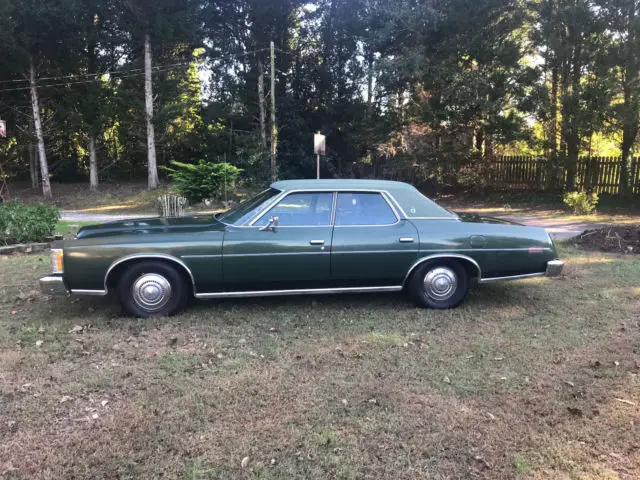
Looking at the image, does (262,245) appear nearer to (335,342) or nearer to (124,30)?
(335,342)

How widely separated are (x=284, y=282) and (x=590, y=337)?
301cm

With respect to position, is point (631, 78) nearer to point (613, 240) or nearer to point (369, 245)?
point (613, 240)

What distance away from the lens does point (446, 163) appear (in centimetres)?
2094

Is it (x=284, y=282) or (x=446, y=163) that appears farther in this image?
(x=446, y=163)

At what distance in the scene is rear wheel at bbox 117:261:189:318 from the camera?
4828 millimetres

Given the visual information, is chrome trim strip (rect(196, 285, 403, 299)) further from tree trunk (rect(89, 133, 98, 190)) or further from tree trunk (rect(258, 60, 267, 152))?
tree trunk (rect(89, 133, 98, 190))

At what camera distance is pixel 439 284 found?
531cm

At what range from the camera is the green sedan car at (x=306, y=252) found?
15.6 ft

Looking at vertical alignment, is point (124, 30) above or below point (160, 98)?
above

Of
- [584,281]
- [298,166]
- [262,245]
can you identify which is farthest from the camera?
[298,166]

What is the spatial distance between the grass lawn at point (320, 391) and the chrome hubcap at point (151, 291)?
0.18m

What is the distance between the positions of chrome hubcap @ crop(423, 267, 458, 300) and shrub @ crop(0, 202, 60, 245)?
24.5 ft

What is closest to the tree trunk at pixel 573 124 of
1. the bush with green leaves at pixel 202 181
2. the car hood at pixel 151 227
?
the bush with green leaves at pixel 202 181

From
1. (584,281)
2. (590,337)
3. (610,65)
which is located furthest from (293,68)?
(590,337)
